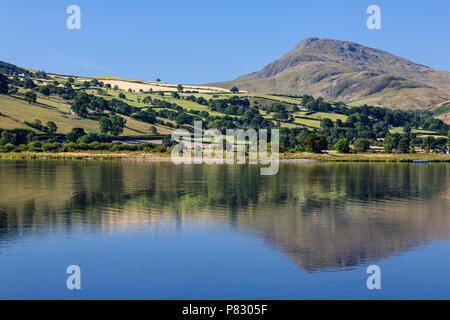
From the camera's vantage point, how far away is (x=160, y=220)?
4453 cm

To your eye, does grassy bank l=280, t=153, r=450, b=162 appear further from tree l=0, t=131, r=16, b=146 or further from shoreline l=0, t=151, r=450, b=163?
tree l=0, t=131, r=16, b=146

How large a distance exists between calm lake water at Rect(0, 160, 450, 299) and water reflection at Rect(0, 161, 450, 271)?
13 cm

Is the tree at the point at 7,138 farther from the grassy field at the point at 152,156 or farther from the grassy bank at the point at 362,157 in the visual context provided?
the grassy bank at the point at 362,157

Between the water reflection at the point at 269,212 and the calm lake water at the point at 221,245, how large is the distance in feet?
0.41

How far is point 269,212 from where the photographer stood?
1969 inches

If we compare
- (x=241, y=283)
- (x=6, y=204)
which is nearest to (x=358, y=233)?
(x=241, y=283)

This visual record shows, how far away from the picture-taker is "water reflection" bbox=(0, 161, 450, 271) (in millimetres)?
35750

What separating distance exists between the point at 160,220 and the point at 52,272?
16811mm

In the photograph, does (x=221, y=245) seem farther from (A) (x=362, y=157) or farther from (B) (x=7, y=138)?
(B) (x=7, y=138)

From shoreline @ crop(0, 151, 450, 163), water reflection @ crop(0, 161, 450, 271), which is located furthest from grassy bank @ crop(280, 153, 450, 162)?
water reflection @ crop(0, 161, 450, 271)

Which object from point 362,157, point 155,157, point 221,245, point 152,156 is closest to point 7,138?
point 152,156

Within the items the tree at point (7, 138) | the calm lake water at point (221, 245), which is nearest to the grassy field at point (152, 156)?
the tree at point (7, 138)

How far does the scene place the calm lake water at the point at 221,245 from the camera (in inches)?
1013
